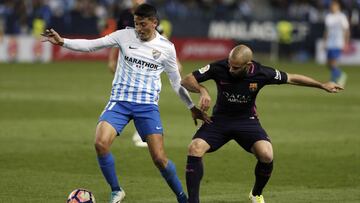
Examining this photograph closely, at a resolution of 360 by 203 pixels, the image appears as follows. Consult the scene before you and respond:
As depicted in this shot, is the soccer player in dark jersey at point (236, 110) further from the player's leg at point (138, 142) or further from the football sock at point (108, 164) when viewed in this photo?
the player's leg at point (138, 142)

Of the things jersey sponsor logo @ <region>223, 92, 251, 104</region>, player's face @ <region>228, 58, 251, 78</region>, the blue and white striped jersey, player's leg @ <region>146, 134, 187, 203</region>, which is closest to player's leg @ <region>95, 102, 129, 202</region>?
the blue and white striped jersey

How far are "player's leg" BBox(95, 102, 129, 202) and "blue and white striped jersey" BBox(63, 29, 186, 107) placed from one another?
0.16 meters

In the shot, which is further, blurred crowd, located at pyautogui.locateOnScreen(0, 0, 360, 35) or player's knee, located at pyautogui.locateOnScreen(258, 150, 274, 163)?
blurred crowd, located at pyautogui.locateOnScreen(0, 0, 360, 35)

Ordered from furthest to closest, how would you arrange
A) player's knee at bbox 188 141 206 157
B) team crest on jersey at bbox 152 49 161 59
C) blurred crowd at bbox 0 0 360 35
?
blurred crowd at bbox 0 0 360 35, team crest on jersey at bbox 152 49 161 59, player's knee at bbox 188 141 206 157

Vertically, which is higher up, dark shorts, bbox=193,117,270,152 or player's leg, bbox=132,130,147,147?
dark shorts, bbox=193,117,270,152

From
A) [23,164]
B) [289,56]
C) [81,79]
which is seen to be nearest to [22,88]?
[81,79]

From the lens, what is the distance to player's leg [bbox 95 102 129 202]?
388 inches

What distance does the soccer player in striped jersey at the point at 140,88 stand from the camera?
32.7 ft

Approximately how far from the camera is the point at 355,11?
42.3 metres

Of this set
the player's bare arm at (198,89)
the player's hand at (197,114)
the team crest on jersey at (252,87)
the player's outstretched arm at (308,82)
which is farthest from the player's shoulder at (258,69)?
the player's hand at (197,114)

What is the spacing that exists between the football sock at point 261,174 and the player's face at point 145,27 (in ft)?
6.23

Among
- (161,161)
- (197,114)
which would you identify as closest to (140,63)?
(197,114)

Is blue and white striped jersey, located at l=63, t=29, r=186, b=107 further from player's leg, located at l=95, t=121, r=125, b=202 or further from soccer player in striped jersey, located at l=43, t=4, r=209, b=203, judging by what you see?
player's leg, located at l=95, t=121, r=125, b=202

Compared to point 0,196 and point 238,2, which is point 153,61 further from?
point 238,2
